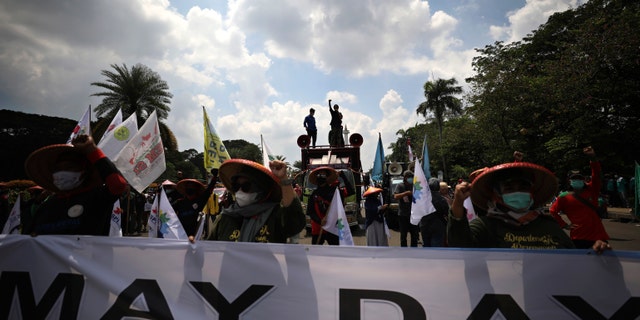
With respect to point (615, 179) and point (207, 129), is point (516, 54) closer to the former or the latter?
point (615, 179)

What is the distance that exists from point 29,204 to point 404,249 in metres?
7.46

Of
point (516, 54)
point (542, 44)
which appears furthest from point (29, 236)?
point (542, 44)

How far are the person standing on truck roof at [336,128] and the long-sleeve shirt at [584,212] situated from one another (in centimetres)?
872

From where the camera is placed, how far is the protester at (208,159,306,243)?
273 centimetres

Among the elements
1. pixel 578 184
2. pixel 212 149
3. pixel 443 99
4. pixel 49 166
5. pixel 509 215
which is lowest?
pixel 509 215

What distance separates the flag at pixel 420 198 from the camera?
4.88 meters

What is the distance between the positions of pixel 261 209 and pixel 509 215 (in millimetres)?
1898

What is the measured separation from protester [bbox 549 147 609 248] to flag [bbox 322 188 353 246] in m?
2.66

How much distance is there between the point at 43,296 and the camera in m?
2.37

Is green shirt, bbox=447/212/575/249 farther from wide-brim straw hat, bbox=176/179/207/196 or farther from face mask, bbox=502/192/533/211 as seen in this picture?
wide-brim straw hat, bbox=176/179/207/196

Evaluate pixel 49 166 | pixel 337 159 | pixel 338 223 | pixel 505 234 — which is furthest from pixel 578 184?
pixel 337 159

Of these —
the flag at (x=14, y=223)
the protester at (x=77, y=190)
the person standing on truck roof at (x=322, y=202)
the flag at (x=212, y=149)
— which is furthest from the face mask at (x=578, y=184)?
the flag at (x=14, y=223)

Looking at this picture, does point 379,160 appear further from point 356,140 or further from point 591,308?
point 591,308

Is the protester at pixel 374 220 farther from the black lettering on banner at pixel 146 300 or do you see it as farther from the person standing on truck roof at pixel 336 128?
the person standing on truck roof at pixel 336 128
